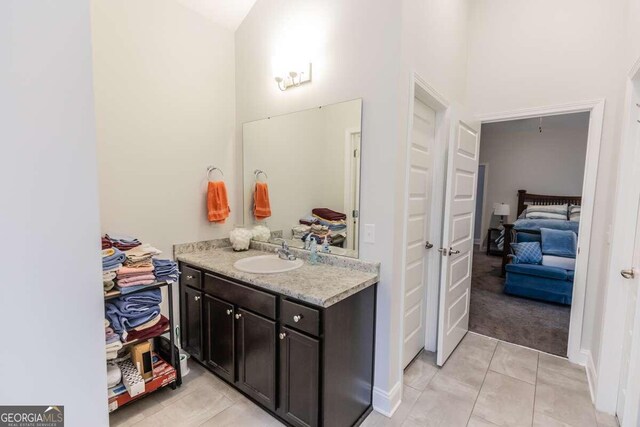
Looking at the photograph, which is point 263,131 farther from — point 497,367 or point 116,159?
point 497,367

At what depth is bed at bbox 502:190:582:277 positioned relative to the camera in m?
4.67

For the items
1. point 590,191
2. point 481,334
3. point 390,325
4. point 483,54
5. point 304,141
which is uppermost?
point 483,54

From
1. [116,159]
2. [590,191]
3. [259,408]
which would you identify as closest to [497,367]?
[590,191]

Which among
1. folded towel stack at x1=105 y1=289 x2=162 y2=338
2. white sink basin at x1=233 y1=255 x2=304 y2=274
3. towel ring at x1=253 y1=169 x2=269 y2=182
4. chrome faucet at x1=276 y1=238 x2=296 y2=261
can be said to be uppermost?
towel ring at x1=253 y1=169 x2=269 y2=182

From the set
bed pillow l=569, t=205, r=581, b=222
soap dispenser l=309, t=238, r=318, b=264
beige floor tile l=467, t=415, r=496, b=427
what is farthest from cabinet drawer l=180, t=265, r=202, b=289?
bed pillow l=569, t=205, r=581, b=222

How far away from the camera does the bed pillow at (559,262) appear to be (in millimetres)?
3873

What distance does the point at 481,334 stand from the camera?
298 cm

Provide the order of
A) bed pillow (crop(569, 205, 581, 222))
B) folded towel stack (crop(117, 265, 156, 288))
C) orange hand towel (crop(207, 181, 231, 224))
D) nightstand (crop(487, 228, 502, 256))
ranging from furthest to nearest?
nightstand (crop(487, 228, 502, 256)) → bed pillow (crop(569, 205, 581, 222)) → orange hand towel (crop(207, 181, 231, 224)) → folded towel stack (crop(117, 265, 156, 288))

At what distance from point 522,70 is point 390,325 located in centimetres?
256

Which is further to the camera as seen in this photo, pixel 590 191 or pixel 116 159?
pixel 590 191

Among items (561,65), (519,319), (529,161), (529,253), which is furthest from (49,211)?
(529,161)

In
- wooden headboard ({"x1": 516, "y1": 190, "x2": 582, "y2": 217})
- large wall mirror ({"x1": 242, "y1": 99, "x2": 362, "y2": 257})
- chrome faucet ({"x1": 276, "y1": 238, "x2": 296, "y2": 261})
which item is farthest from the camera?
wooden headboard ({"x1": 516, "y1": 190, "x2": 582, "y2": 217})

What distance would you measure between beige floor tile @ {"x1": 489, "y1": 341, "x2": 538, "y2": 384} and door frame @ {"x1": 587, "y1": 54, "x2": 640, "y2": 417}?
0.46m

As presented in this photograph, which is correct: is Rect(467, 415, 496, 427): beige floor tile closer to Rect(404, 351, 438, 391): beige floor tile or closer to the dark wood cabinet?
Rect(404, 351, 438, 391): beige floor tile
